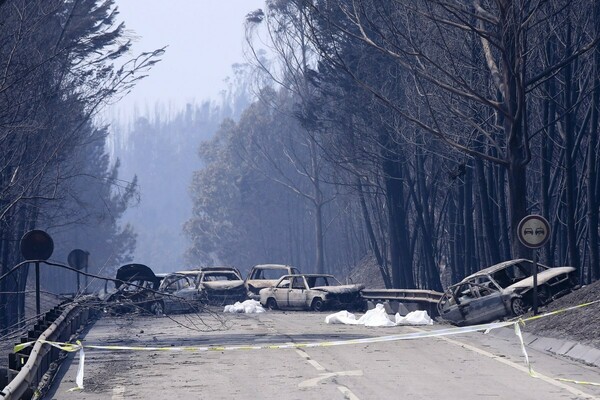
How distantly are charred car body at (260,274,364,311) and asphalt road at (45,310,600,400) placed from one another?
41.4 feet

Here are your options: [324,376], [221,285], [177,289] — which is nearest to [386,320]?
[324,376]

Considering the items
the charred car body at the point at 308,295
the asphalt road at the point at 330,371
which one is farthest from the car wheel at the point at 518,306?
the charred car body at the point at 308,295

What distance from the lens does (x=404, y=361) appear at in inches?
696

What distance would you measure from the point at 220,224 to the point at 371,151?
222 ft

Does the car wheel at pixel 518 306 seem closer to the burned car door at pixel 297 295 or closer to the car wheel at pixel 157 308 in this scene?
the burned car door at pixel 297 295

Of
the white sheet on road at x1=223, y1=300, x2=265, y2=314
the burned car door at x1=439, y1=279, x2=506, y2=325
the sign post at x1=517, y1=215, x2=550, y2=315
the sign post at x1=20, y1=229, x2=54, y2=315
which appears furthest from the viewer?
the white sheet on road at x1=223, y1=300, x2=265, y2=314

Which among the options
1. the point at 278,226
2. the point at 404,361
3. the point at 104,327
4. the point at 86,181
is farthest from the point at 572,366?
the point at 278,226

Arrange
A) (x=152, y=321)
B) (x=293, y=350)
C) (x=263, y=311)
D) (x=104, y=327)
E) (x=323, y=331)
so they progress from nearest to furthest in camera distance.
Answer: (x=293, y=350) → (x=323, y=331) → (x=104, y=327) → (x=152, y=321) → (x=263, y=311)

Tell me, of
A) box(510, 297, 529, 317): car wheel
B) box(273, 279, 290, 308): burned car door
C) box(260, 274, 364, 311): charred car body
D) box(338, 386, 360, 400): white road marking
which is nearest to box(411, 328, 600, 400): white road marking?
box(338, 386, 360, 400): white road marking

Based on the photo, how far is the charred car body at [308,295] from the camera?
37.1 meters

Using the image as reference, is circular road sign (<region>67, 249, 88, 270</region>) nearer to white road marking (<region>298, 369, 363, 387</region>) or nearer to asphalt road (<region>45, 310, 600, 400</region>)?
asphalt road (<region>45, 310, 600, 400</region>)

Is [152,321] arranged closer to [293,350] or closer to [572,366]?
[293,350]

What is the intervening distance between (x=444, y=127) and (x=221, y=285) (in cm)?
964

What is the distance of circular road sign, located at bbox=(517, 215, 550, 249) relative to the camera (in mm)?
23125
